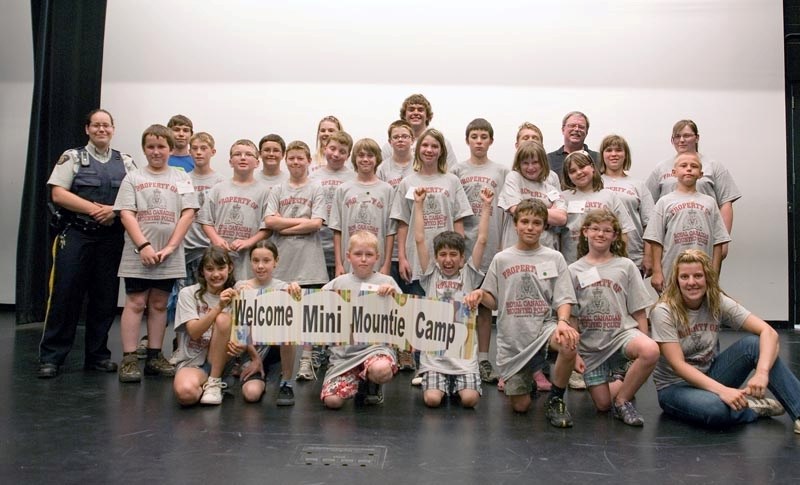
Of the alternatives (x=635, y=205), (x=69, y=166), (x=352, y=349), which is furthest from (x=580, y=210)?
(x=69, y=166)

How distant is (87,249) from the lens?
161 inches

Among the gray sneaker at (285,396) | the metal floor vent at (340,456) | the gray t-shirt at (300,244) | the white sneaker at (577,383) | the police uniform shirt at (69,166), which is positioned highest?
the police uniform shirt at (69,166)

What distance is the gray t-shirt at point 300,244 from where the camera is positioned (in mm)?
4273

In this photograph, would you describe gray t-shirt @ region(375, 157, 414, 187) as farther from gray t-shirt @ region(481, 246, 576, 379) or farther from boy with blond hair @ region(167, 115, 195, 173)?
boy with blond hair @ region(167, 115, 195, 173)

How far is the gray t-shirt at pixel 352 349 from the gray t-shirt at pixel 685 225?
6.15ft

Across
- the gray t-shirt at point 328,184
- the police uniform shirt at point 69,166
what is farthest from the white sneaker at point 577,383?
the police uniform shirt at point 69,166

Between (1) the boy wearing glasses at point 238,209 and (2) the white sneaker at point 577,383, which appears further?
(1) the boy wearing glasses at point 238,209

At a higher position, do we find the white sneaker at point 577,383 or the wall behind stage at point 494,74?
the wall behind stage at point 494,74

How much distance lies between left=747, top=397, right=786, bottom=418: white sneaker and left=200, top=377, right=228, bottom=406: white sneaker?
8.71 feet

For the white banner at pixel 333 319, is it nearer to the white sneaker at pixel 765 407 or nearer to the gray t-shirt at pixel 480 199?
the gray t-shirt at pixel 480 199

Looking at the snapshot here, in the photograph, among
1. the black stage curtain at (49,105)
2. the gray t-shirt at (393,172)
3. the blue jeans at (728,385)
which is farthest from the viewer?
the black stage curtain at (49,105)

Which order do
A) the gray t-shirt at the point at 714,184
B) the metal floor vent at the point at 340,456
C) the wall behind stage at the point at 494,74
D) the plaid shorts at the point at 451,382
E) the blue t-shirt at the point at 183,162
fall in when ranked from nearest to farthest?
the metal floor vent at the point at 340,456 → the plaid shorts at the point at 451,382 → the gray t-shirt at the point at 714,184 → the blue t-shirt at the point at 183,162 → the wall behind stage at the point at 494,74

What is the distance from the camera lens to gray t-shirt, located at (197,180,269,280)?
4.42m

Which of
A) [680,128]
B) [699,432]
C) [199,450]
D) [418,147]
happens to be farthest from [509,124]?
[199,450]
